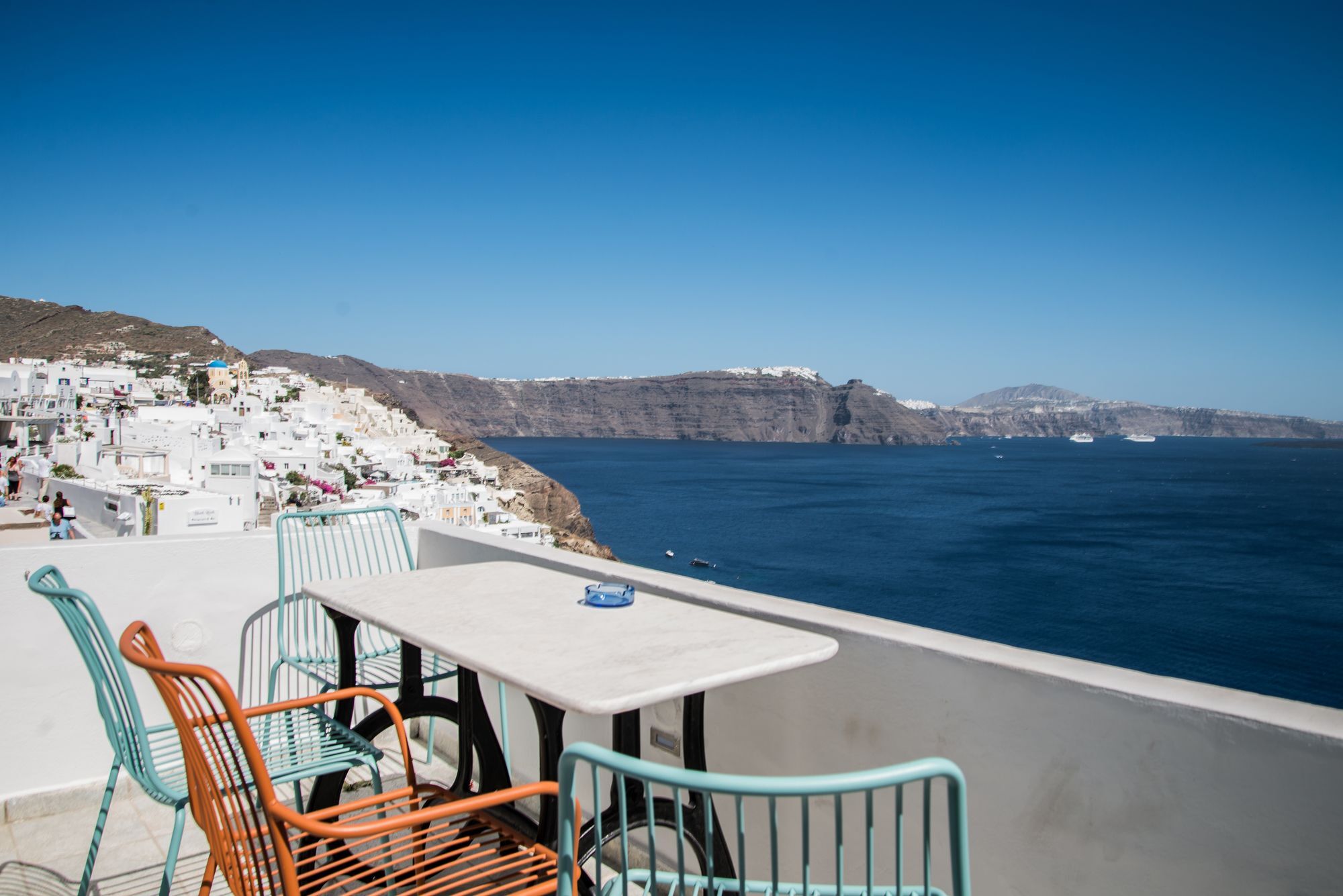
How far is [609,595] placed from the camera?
177cm

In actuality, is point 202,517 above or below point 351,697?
below

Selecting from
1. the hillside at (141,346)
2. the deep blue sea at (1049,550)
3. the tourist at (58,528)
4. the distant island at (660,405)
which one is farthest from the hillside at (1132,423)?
the tourist at (58,528)

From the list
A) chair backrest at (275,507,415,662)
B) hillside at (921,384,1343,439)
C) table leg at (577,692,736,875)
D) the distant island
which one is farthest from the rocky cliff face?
table leg at (577,692,736,875)

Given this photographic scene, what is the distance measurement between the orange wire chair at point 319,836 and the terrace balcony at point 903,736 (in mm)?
631

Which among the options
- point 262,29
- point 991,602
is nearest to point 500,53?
point 262,29

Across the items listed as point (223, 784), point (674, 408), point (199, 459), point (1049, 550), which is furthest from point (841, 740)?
point (674, 408)

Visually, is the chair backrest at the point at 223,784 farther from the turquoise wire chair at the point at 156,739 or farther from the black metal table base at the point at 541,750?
the black metal table base at the point at 541,750

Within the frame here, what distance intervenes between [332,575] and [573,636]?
1.66 meters

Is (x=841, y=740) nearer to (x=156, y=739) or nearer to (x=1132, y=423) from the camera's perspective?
(x=156, y=739)

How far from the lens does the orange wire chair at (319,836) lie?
1.02 meters

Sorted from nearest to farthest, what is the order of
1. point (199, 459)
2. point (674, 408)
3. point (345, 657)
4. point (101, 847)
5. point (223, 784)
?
point (223, 784) < point (345, 657) < point (101, 847) < point (199, 459) < point (674, 408)

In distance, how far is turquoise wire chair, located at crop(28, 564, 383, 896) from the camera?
1.39 meters

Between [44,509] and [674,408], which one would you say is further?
[674,408]

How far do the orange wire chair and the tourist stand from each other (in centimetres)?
571
